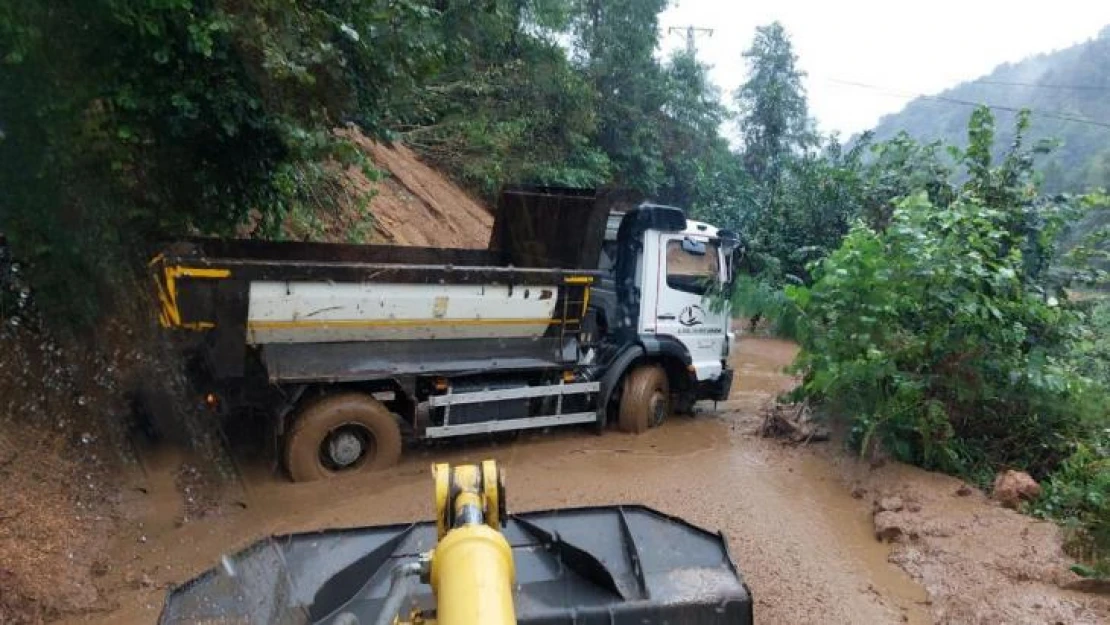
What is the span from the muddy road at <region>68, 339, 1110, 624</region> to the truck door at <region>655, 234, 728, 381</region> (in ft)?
2.92

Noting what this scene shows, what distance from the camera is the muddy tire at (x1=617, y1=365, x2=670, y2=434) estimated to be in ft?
26.0

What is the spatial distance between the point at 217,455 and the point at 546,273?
3.02 meters

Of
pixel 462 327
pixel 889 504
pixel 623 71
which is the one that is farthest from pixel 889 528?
pixel 623 71

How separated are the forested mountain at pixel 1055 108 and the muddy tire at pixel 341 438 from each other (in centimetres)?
1720

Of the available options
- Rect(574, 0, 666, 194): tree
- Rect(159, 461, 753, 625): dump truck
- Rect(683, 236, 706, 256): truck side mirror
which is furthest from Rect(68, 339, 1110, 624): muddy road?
Rect(574, 0, 666, 194): tree

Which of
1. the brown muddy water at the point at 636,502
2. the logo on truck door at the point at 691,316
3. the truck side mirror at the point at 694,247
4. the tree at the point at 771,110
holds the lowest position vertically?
the brown muddy water at the point at 636,502

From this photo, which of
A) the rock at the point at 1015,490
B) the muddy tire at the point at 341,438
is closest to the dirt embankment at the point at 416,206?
the muddy tire at the point at 341,438

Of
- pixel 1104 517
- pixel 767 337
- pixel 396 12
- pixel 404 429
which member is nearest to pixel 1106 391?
pixel 1104 517

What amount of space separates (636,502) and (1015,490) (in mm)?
2824

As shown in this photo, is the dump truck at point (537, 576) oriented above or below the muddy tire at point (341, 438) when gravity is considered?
above

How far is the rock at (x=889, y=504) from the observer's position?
6.03 meters

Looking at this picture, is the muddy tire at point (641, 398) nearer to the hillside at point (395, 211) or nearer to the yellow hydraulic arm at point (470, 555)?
the hillside at point (395, 211)

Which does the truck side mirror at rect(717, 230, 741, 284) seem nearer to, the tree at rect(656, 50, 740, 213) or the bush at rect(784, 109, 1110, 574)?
the bush at rect(784, 109, 1110, 574)

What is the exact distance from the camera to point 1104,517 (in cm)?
523
